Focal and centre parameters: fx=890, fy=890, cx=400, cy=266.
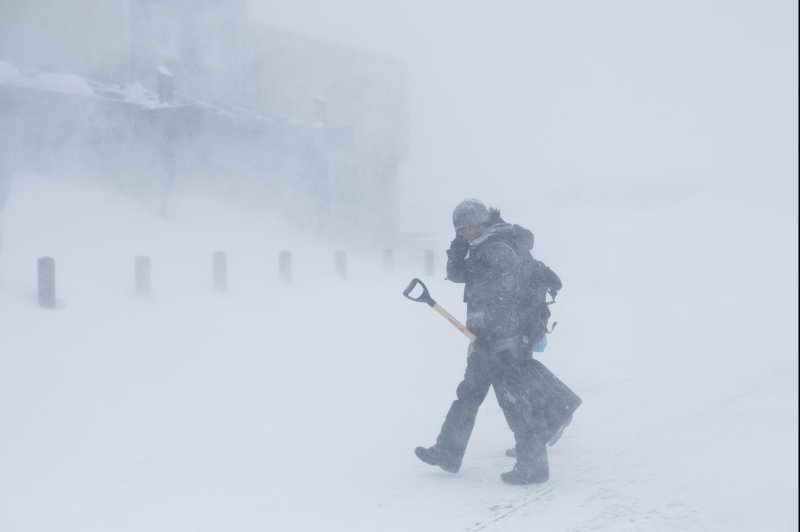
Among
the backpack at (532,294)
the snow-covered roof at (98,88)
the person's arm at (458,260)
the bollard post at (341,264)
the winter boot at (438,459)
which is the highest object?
the snow-covered roof at (98,88)

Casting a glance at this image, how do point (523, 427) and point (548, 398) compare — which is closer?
point (523, 427)

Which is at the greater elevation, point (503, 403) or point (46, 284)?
point (46, 284)

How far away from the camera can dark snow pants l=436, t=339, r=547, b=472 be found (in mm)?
4906

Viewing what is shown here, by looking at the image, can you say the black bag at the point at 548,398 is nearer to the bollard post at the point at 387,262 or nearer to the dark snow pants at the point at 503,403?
the dark snow pants at the point at 503,403

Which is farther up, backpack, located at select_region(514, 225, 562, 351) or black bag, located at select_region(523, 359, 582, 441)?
backpack, located at select_region(514, 225, 562, 351)

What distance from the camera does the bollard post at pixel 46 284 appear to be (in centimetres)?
798

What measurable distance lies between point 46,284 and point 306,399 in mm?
2675

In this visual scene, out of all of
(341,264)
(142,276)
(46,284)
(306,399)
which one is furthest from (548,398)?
(341,264)

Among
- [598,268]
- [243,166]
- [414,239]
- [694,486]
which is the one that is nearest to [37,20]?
[243,166]

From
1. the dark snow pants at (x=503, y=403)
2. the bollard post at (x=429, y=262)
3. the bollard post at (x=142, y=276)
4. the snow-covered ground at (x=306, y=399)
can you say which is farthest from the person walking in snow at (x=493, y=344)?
the bollard post at (x=429, y=262)

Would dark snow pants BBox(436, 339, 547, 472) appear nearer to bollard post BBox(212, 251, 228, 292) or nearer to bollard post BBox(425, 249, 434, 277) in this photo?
bollard post BBox(212, 251, 228, 292)

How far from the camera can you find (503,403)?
198 inches

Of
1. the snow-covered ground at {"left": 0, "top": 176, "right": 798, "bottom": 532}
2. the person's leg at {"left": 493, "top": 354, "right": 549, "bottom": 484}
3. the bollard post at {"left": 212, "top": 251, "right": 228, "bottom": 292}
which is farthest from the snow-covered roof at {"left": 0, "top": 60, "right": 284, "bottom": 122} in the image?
the person's leg at {"left": 493, "top": 354, "right": 549, "bottom": 484}

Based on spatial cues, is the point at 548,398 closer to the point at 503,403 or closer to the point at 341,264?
the point at 503,403
